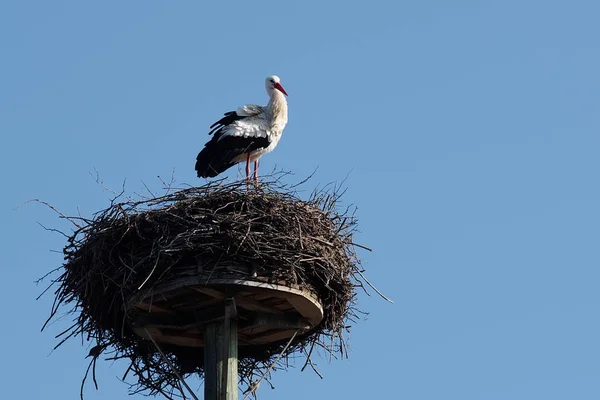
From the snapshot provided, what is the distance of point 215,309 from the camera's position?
10109 millimetres

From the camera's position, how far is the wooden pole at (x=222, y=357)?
987 cm

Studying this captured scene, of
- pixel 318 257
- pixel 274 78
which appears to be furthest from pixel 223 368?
pixel 274 78

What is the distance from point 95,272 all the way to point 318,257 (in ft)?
6.08

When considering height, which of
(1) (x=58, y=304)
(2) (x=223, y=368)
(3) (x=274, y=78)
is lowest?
(2) (x=223, y=368)

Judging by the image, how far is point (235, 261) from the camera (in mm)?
9789

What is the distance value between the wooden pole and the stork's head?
534 centimetres

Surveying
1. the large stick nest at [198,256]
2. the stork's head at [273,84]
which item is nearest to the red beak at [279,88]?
the stork's head at [273,84]

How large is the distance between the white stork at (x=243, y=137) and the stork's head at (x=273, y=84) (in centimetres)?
32

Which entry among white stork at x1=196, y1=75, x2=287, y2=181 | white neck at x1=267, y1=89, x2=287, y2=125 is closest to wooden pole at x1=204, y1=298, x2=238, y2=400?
white stork at x1=196, y1=75, x2=287, y2=181

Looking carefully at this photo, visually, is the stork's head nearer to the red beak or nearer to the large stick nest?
the red beak

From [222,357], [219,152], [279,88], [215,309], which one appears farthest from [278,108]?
[222,357]

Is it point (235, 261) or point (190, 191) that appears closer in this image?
point (235, 261)

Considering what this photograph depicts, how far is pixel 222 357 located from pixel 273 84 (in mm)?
5752

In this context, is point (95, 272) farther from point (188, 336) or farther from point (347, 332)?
point (347, 332)
